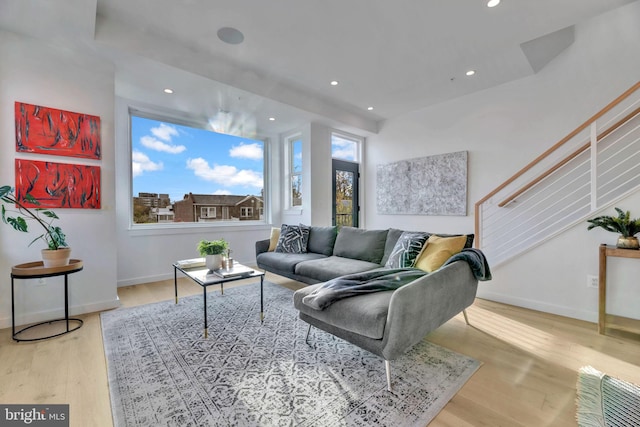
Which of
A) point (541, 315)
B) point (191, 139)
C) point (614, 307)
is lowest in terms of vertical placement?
point (541, 315)

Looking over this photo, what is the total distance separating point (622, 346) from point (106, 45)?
5238mm

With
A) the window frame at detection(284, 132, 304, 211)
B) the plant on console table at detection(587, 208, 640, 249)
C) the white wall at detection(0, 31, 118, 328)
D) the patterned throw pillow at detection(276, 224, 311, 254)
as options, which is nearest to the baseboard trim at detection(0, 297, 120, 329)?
the white wall at detection(0, 31, 118, 328)

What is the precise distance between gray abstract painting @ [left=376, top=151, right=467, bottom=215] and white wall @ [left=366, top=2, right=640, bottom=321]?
14 cm

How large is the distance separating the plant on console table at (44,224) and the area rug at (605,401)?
3872mm

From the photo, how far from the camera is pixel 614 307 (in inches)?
98.0

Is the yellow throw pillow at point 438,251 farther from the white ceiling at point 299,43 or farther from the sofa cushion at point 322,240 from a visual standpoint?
the white ceiling at point 299,43

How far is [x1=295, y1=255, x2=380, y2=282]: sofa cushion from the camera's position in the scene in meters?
2.92

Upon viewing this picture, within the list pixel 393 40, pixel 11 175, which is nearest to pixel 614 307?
pixel 393 40

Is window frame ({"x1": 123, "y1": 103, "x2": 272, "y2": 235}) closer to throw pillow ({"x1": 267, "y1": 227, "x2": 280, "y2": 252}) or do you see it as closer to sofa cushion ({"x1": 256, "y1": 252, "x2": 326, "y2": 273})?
throw pillow ({"x1": 267, "y1": 227, "x2": 280, "y2": 252})

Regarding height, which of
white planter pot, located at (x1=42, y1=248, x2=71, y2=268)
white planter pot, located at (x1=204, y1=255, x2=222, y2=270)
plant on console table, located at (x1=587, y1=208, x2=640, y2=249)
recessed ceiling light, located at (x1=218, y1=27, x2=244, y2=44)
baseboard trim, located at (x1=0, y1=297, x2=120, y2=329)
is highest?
recessed ceiling light, located at (x1=218, y1=27, x2=244, y2=44)

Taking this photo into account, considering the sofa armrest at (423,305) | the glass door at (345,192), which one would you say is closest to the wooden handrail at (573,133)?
the sofa armrest at (423,305)

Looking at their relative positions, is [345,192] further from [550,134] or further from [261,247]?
[550,134]

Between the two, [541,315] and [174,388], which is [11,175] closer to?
[174,388]

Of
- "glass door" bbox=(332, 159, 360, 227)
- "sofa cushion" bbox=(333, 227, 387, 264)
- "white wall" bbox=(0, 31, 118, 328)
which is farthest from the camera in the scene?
"glass door" bbox=(332, 159, 360, 227)
